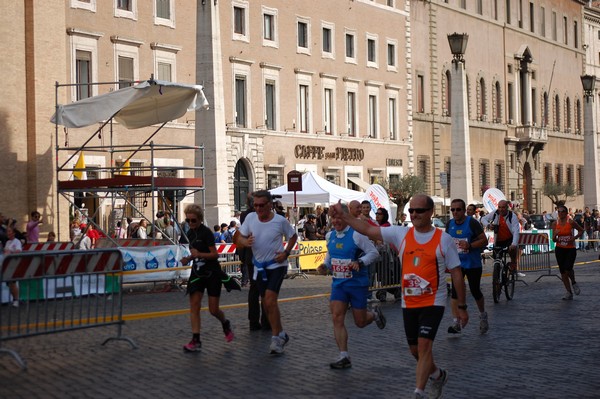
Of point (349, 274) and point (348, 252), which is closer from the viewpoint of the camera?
point (349, 274)

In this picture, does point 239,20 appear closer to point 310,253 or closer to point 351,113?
point 351,113

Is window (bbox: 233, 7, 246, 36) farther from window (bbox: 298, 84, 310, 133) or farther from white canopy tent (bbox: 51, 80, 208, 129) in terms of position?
white canopy tent (bbox: 51, 80, 208, 129)

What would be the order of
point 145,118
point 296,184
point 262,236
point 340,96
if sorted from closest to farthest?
point 262,236, point 145,118, point 296,184, point 340,96

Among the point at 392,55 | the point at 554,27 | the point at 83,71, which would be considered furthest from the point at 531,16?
the point at 83,71

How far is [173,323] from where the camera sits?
1834 centimetres

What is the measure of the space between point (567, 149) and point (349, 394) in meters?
79.2

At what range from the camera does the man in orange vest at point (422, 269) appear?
1041 cm

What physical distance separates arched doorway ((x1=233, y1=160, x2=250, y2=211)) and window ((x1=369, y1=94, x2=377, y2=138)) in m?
10.8

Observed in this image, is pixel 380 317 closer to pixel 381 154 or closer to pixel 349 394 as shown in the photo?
pixel 349 394

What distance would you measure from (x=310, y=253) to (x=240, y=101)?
674 inches

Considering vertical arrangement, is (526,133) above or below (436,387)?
above

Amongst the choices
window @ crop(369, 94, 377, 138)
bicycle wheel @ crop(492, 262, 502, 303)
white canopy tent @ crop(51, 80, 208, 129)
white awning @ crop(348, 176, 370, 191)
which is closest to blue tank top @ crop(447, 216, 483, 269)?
bicycle wheel @ crop(492, 262, 502, 303)

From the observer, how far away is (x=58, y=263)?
13.7 m

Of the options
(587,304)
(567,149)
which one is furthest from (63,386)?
(567,149)
